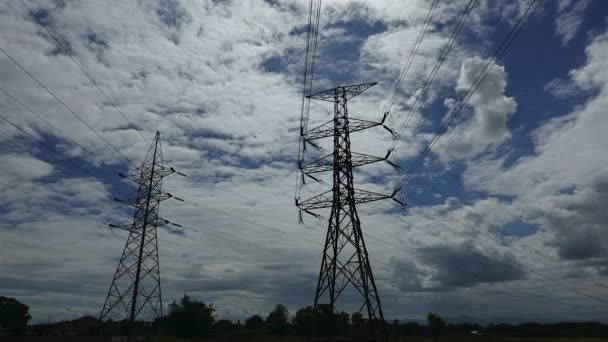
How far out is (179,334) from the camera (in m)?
80.8

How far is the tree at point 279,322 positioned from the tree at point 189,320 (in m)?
24.4

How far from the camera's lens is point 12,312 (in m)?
158

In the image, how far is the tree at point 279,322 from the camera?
105 meters

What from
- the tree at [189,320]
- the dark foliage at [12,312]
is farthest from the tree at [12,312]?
the tree at [189,320]

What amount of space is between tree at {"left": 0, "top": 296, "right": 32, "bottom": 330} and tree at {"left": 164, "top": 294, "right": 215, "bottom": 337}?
109127 mm

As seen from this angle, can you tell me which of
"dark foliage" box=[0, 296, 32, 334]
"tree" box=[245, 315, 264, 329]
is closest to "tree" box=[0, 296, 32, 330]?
"dark foliage" box=[0, 296, 32, 334]

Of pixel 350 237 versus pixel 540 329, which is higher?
pixel 350 237

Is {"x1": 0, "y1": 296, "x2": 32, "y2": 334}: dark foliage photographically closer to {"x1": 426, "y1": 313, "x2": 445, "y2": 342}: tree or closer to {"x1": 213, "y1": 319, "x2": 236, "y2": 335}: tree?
{"x1": 213, "y1": 319, "x2": 236, "y2": 335}: tree

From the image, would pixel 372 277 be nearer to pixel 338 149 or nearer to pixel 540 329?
pixel 338 149

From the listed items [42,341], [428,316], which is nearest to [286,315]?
[428,316]

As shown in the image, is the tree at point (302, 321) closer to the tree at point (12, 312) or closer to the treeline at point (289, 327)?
the treeline at point (289, 327)

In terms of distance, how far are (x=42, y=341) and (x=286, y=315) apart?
9407 cm

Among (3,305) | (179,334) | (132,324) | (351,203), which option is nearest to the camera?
(351,203)

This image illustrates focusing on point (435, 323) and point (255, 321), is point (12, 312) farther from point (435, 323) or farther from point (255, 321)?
point (435, 323)
